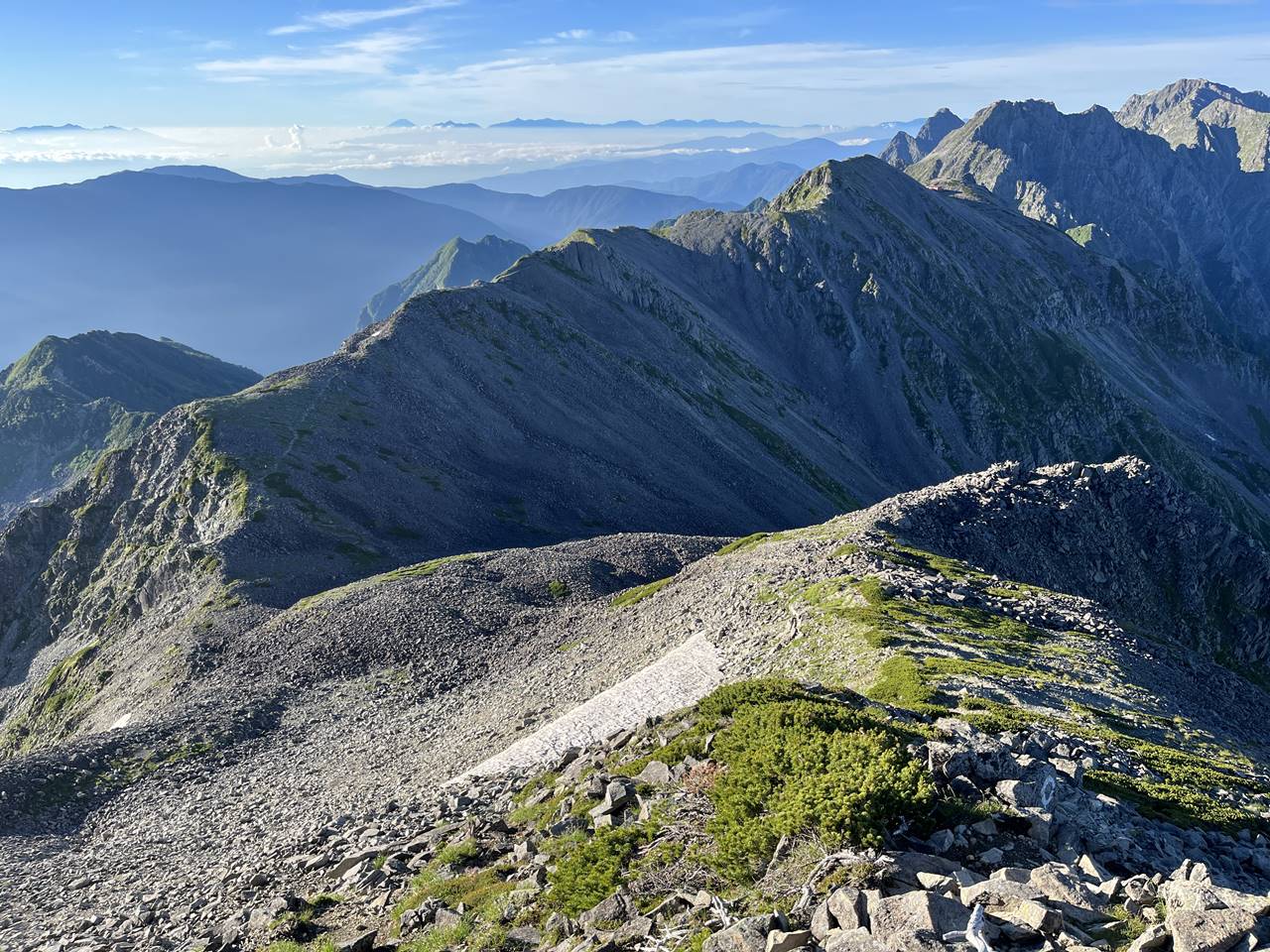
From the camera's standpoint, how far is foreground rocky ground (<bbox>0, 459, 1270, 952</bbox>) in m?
17.6

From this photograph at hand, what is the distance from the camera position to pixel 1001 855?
17.3 metres

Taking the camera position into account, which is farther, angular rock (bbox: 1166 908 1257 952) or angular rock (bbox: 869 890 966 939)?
angular rock (bbox: 869 890 966 939)

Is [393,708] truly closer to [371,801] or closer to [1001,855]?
[371,801]

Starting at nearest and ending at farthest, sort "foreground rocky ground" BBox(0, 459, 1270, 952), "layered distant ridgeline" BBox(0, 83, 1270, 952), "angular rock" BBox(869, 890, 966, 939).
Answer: "angular rock" BBox(869, 890, 966, 939) < "foreground rocky ground" BBox(0, 459, 1270, 952) < "layered distant ridgeline" BBox(0, 83, 1270, 952)

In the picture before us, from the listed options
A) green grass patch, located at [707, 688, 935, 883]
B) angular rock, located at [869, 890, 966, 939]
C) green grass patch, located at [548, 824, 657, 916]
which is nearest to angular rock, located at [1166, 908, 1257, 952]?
angular rock, located at [869, 890, 966, 939]

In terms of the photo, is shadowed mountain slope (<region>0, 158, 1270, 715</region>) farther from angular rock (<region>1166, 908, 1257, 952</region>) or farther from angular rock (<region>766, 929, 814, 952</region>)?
angular rock (<region>1166, 908, 1257, 952</region>)

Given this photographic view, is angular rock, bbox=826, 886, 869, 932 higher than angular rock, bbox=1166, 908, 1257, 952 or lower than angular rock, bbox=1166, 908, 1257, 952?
lower

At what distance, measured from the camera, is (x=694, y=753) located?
953 inches

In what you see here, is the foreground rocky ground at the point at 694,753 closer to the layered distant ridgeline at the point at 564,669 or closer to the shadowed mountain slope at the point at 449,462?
the layered distant ridgeline at the point at 564,669

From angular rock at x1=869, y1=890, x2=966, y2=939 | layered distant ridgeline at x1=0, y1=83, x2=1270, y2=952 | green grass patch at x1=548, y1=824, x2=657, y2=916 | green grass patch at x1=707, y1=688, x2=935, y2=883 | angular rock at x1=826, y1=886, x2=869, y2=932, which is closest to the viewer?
angular rock at x1=869, y1=890, x2=966, y2=939

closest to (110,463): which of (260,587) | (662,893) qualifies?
(260,587)

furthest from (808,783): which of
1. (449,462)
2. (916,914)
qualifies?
(449,462)

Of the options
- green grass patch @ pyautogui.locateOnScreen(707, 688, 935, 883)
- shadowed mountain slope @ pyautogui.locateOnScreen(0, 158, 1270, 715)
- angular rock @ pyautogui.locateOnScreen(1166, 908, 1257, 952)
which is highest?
angular rock @ pyautogui.locateOnScreen(1166, 908, 1257, 952)

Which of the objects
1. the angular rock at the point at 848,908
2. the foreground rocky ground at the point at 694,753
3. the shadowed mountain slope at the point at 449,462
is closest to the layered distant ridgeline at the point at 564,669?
the angular rock at the point at 848,908
